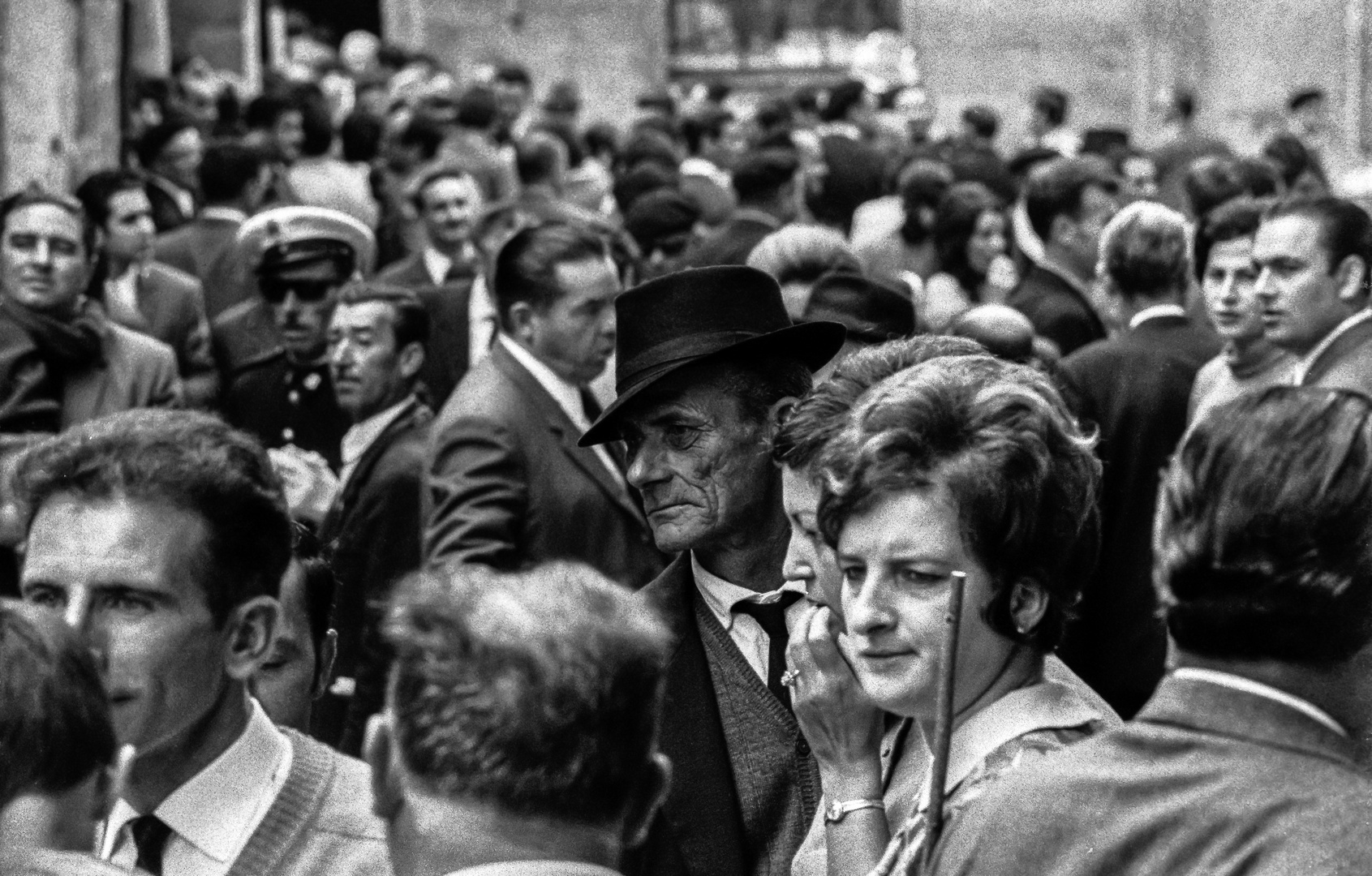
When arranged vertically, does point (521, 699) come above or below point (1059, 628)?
above

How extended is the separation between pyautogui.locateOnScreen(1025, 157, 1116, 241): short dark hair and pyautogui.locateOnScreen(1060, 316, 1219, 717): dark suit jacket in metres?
2.17

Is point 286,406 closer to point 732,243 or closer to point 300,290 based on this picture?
point 300,290

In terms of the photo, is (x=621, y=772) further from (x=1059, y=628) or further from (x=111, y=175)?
(x=111, y=175)

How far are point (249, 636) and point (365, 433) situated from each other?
3640 mm

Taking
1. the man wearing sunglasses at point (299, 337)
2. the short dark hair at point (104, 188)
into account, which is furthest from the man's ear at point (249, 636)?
the short dark hair at point (104, 188)

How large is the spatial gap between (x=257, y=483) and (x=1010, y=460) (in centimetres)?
94

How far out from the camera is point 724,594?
154 inches

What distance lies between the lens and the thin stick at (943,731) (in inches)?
95.0

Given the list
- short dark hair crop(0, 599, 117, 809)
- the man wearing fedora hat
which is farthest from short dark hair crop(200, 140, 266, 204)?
short dark hair crop(0, 599, 117, 809)

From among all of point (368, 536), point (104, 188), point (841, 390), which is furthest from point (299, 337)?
point (841, 390)

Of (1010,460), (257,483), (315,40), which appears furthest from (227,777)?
(315,40)

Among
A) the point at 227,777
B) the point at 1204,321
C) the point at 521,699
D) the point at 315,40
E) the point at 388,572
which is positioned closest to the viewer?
the point at 521,699

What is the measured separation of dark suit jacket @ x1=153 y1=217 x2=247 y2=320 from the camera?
9.62 metres

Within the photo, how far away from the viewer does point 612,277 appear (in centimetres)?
632
